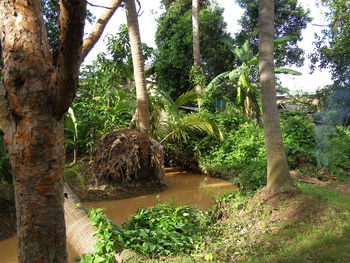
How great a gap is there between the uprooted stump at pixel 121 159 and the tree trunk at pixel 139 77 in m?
0.15

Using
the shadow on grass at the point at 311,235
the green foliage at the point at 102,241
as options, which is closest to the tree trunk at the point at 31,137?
the green foliage at the point at 102,241

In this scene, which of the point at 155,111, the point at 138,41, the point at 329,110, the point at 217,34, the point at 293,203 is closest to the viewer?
the point at 293,203

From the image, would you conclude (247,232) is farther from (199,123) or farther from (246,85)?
(246,85)

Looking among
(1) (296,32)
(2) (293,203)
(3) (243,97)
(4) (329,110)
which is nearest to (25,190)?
(2) (293,203)

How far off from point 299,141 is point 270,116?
187 inches

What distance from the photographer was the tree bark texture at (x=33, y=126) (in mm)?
1443

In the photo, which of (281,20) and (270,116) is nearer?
(270,116)

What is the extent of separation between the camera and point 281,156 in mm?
5121

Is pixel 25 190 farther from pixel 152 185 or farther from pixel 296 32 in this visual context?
pixel 296 32

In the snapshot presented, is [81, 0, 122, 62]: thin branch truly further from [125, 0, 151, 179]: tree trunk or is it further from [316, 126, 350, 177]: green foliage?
[316, 126, 350, 177]: green foliage

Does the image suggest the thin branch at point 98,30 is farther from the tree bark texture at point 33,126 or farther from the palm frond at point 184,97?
the palm frond at point 184,97

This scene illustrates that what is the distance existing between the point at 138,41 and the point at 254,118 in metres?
7.55

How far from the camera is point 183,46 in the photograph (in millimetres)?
17125

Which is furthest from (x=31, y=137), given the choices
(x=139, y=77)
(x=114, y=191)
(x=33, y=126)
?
(x=114, y=191)
